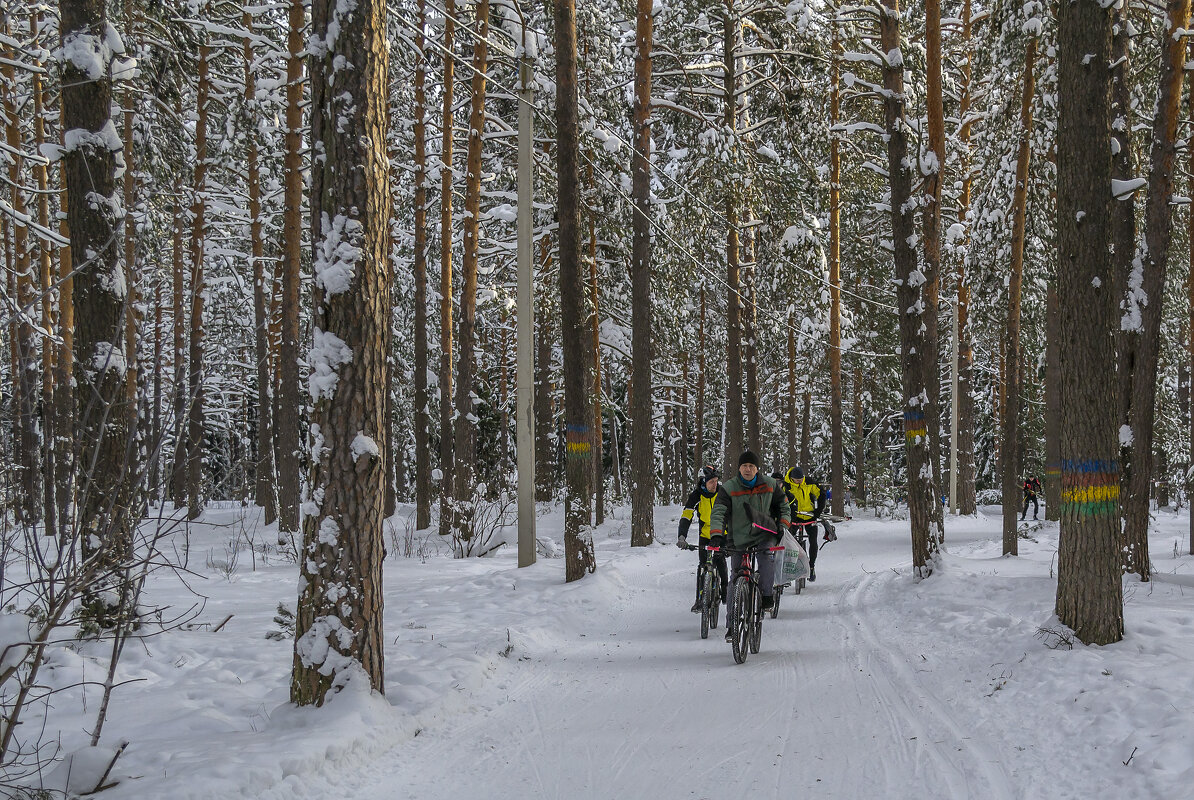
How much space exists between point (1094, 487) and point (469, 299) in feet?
42.7

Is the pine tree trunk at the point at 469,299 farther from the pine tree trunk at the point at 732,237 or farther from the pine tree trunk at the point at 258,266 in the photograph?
the pine tree trunk at the point at 732,237

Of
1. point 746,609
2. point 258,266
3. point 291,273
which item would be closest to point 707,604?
point 746,609

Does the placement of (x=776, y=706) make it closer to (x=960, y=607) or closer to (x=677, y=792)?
(x=677, y=792)

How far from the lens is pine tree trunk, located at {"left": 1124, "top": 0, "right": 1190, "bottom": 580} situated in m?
11.2

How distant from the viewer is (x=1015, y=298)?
1845 cm

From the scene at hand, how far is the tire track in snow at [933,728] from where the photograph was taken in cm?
507

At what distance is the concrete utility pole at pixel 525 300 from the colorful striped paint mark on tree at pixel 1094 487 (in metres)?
6.84

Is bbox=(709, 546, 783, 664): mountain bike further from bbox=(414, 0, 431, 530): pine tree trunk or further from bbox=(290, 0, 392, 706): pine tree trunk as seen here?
bbox=(414, 0, 431, 530): pine tree trunk

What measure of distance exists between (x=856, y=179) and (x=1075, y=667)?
19878 mm

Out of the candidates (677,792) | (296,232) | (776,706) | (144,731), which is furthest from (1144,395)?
(296,232)

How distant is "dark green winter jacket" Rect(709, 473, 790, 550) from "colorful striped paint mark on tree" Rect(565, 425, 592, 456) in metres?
3.59

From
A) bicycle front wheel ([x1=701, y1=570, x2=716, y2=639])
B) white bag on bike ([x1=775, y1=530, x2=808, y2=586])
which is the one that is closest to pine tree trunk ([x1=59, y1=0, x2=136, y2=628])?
bicycle front wheel ([x1=701, y1=570, x2=716, y2=639])

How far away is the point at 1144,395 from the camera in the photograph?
39.9 ft

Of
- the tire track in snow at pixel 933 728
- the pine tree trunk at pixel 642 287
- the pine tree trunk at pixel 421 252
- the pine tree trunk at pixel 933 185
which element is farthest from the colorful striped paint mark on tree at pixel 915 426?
the pine tree trunk at pixel 421 252
